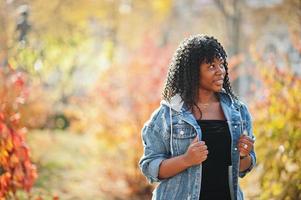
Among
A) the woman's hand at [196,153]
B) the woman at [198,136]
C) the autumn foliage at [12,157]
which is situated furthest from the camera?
the autumn foliage at [12,157]

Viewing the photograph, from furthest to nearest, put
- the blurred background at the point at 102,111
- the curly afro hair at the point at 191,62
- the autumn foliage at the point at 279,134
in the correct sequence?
the autumn foliage at the point at 279,134, the blurred background at the point at 102,111, the curly afro hair at the point at 191,62

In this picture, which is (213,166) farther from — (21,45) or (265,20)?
(265,20)

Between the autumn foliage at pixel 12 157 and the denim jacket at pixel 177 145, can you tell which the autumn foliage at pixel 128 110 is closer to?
the autumn foliage at pixel 12 157

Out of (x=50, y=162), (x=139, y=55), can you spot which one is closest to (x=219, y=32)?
Result: (x=50, y=162)

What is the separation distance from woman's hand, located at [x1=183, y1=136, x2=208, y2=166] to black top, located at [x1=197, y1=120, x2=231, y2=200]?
0.36 feet

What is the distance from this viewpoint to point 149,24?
30.5 m

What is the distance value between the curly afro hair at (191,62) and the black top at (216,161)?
16cm

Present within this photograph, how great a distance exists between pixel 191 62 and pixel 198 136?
1.28ft

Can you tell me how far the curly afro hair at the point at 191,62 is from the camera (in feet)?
10.6

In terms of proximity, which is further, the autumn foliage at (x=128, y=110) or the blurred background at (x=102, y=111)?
the autumn foliage at (x=128, y=110)

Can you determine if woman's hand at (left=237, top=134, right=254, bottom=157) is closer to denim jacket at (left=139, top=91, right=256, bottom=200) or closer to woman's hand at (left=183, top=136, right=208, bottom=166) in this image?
denim jacket at (left=139, top=91, right=256, bottom=200)

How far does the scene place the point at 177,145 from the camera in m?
3.15

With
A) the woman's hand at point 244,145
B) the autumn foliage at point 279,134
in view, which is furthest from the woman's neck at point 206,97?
the autumn foliage at point 279,134

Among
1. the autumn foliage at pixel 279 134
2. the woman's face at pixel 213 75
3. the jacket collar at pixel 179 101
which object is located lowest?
the autumn foliage at pixel 279 134
